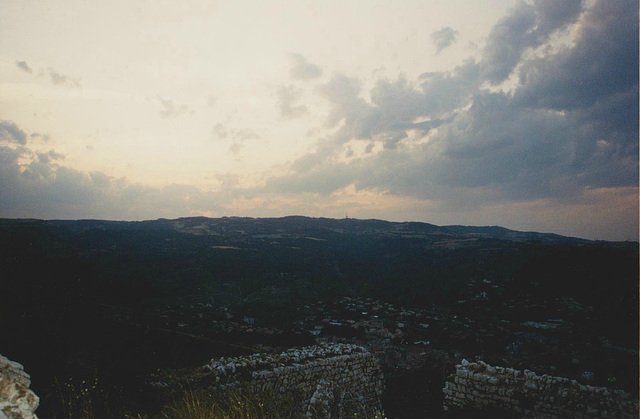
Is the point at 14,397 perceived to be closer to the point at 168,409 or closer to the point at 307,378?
the point at 168,409

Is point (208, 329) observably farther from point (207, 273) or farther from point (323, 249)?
point (323, 249)

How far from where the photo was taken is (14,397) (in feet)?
10.5

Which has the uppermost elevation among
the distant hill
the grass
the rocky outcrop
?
the rocky outcrop

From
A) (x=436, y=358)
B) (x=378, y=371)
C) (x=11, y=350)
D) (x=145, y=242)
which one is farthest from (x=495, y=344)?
(x=145, y=242)

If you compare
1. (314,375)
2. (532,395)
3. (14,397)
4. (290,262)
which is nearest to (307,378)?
(314,375)

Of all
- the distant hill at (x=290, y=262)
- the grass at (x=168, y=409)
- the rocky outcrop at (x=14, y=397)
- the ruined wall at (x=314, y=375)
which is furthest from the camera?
the distant hill at (x=290, y=262)

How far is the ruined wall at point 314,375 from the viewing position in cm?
1038

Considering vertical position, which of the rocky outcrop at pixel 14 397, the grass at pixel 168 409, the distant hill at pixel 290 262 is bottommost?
the distant hill at pixel 290 262

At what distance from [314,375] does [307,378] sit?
1.01 ft

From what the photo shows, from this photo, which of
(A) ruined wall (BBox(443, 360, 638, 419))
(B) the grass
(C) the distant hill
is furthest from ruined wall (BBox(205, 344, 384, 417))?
(C) the distant hill

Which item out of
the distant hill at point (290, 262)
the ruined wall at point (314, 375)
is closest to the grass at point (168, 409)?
the ruined wall at point (314, 375)

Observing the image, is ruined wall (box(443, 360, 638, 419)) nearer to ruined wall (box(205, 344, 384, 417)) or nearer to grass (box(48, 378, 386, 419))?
ruined wall (box(205, 344, 384, 417))

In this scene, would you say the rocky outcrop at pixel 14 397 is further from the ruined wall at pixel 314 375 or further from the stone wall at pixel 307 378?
the ruined wall at pixel 314 375

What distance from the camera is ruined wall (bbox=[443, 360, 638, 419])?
29.1 ft
